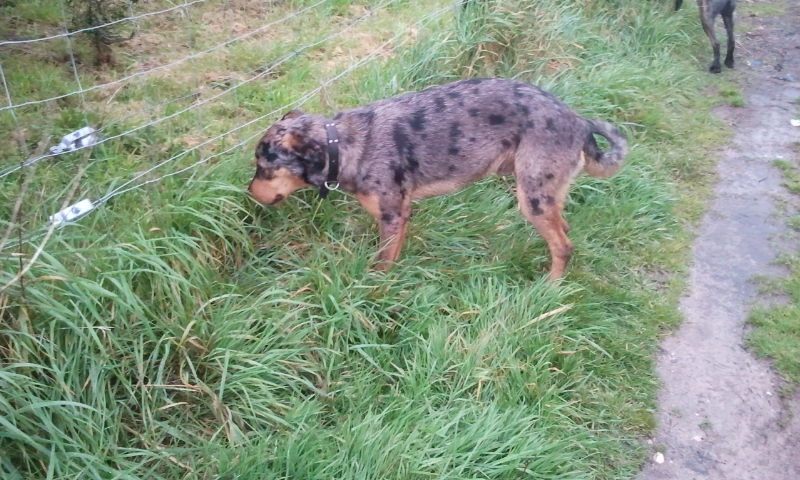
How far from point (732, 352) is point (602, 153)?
4.81ft

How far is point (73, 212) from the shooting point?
3713 mm

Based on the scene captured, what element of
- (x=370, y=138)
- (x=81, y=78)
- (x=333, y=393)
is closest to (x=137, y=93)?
(x=81, y=78)

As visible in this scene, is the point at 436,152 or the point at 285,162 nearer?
the point at 285,162

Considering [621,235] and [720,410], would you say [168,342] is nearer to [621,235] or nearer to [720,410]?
[720,410]

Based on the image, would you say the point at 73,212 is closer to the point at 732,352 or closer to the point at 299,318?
the point at 299,318

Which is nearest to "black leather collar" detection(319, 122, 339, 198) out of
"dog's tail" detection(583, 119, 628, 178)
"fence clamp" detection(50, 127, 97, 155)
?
"fence clamp" detection(50, 127, 97, 155)

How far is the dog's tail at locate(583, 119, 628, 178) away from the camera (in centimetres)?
464

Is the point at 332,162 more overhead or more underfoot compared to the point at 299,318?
more overhead

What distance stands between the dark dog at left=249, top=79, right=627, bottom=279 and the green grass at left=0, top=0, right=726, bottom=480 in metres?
0.27

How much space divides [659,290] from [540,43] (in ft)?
9.53

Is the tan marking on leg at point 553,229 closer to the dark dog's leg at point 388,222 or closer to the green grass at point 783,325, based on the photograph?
the dark dog's leg at point 388,222

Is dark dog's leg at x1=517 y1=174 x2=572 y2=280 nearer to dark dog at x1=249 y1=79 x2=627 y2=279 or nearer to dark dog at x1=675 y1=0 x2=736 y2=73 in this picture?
dark dog at x1=249 y1=79 x2=627 y2=279

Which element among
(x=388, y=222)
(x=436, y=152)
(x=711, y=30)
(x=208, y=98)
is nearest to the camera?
(x=388, y=222)

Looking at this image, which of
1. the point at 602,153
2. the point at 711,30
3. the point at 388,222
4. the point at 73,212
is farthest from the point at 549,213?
the point at 711,30
